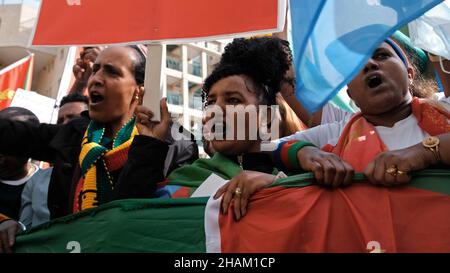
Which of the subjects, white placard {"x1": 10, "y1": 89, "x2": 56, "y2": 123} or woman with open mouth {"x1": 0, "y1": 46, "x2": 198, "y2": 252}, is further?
white placard {"x1": 10, "y1": 89, "x2": 56, "y2": 123}

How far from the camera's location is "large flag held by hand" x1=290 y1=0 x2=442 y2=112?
5.97 feet

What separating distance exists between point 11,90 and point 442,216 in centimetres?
454

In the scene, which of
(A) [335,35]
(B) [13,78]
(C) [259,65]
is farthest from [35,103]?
(A) [335,35]

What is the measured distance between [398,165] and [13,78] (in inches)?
189

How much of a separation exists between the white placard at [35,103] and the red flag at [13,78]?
398 millimetres

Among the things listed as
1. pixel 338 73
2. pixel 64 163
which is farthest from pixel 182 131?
pixel 338 73

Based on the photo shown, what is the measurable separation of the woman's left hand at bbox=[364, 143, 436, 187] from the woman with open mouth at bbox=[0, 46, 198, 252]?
0.80 meters

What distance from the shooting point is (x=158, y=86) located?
6.79 feet

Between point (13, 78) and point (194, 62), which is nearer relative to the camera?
point (13, 78)

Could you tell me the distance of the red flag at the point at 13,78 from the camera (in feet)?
16.9

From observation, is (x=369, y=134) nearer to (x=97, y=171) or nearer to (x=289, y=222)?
(x=289, y=222)

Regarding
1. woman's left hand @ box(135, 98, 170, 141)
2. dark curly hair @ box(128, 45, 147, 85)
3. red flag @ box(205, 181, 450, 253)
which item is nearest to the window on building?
dark curly hair @ box(128, 45, 147, 85)

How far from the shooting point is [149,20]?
2170 mm

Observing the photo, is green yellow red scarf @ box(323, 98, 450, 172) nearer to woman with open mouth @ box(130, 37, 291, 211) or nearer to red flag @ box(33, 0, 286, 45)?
woman with open mouth @ box(130, 37, 291, 211)
